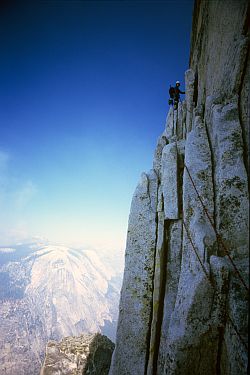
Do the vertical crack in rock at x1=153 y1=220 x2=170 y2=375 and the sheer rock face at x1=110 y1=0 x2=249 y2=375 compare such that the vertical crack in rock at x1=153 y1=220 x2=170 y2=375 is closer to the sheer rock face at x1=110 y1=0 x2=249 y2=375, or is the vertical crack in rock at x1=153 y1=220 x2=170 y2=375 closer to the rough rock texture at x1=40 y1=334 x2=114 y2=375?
the sheer rock face at x1=110 y1=0 x2=249 y2=375

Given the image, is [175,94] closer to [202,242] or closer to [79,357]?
[202,242]

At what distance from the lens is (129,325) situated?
840cm

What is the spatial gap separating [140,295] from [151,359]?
214 cm

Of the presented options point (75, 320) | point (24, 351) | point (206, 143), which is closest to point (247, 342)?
point (206, 143)

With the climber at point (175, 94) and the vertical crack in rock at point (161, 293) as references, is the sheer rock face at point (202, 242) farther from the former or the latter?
the climber at point (175, 94)

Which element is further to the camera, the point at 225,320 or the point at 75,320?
the point at 75,320

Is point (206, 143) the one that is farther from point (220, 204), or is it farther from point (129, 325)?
point (129, 325)

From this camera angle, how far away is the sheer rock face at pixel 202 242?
568 cm

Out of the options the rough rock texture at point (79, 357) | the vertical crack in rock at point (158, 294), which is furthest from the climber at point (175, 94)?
the rough rock texture at point (79, 357)

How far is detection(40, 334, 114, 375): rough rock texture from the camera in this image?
517 inches

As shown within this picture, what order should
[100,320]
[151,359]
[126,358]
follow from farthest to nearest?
[100,320] → [126,358] → [151,359]

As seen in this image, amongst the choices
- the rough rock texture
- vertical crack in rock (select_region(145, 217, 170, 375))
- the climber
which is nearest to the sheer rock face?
vertical crack in rock (select_region(145, 217, 170, 375))

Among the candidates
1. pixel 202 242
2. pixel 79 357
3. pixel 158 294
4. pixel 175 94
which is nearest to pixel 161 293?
pixel 158 294

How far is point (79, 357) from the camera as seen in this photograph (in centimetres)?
1414
